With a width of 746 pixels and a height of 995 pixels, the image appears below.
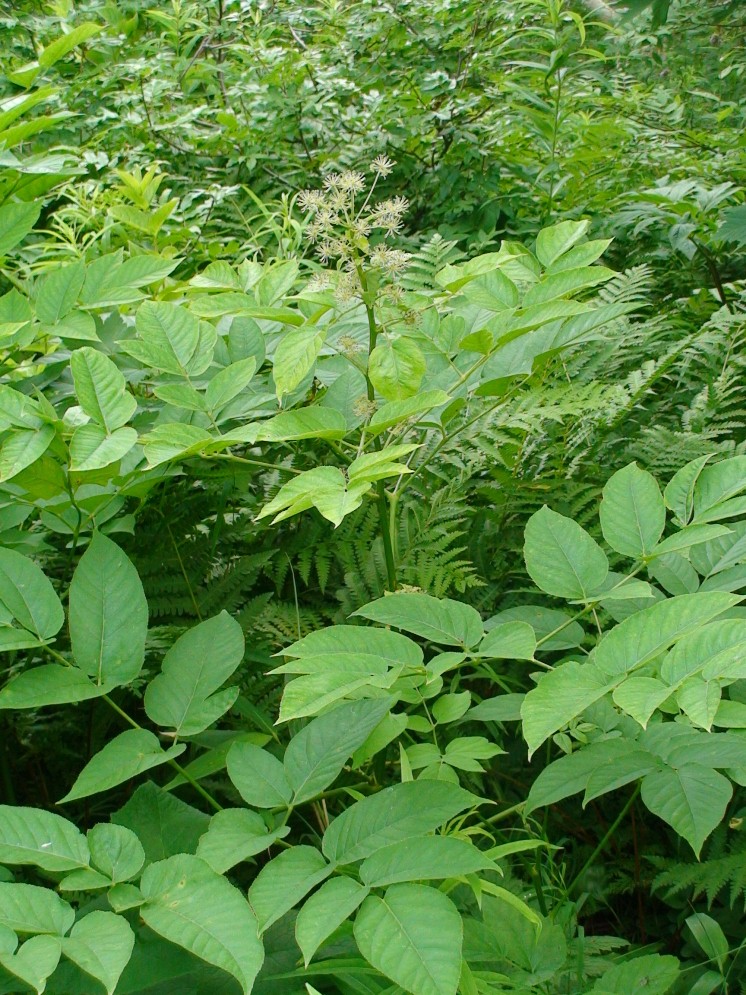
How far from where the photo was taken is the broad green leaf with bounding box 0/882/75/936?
2.39 ft

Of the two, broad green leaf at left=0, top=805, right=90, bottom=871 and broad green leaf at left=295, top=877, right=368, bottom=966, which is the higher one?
broad green leaf at left=0, top=805, right=90, bottom=871

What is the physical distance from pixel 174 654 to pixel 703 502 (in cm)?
62

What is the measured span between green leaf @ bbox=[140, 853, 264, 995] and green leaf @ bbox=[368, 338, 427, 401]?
0.51 meters

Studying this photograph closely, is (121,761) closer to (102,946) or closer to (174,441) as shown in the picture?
(102,946)

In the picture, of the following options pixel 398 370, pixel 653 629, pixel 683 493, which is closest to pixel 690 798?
pixel 653 629

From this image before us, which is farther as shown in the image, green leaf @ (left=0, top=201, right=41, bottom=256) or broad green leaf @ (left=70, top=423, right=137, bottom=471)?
green leaf @ (left=0, top=201, right=41, bottom=256)

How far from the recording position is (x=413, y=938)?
697 millimetres

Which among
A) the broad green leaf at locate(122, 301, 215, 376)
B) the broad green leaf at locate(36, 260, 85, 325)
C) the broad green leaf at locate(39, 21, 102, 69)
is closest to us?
the broad green leaf at locate(122, 301, 215, 376)

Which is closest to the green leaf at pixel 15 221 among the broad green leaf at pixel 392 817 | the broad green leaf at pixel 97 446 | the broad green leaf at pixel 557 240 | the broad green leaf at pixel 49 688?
the broad green leaf at pixel 97 446

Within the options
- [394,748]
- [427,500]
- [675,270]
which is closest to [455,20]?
[675,270]

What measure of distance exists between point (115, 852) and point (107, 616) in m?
0.28

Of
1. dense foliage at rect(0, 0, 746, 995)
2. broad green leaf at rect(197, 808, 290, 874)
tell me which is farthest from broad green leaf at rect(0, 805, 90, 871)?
broad green leaf at rect(197, 808, 290, 874)

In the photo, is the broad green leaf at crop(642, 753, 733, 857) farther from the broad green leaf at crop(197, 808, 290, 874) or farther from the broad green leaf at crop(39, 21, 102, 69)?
the broad green leaf at crop(39, 21, 102, 69)

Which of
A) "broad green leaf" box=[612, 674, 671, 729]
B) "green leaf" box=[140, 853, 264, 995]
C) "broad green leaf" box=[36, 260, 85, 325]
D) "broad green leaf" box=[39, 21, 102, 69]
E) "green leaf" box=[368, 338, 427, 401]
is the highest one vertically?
"broad green leaf" box=[39, 21, 102, 69]
